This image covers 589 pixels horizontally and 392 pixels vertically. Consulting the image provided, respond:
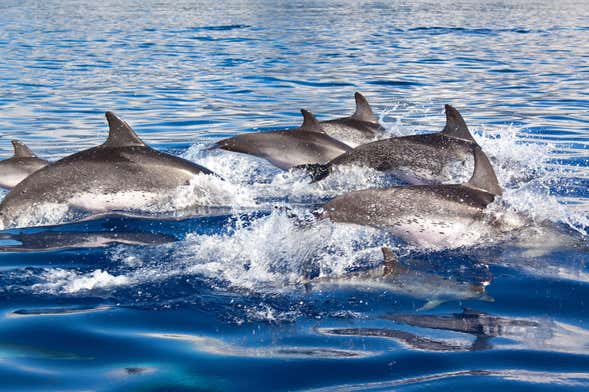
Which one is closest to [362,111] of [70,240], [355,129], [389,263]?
[355,129]

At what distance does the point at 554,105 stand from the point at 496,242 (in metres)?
12.5

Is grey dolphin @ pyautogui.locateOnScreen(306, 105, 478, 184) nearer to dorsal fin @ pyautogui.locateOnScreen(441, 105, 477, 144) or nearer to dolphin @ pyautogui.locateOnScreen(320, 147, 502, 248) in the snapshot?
dorsal fin @ pyautogui.locateOnScreen(441, 105, 477, 144)

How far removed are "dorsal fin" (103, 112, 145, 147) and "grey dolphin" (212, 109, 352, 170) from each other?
2782mm

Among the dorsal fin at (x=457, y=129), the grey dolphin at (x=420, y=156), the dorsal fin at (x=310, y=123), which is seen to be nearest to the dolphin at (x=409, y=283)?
the grey dolphin at (x=420, y=156)

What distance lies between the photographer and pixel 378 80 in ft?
83.0

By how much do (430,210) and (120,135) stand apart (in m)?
3.82

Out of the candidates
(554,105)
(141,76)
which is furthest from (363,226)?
(141,76)

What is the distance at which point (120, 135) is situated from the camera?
1009 cm

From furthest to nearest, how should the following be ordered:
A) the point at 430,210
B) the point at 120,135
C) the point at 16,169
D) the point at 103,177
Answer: the point at 16,169, the point at 120,135, the point at 103,177, the point at 430,210

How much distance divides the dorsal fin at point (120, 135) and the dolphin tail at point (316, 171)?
7.62ft

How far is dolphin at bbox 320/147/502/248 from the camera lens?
805 cm

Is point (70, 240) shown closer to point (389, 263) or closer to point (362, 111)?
point (389, 263)

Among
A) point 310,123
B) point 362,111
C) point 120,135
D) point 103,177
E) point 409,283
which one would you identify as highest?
point 362,111

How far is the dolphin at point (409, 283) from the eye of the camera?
257 inches
